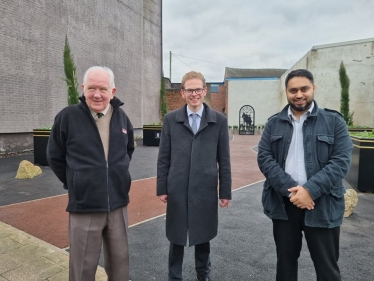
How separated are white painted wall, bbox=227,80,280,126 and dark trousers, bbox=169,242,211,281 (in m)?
27.3

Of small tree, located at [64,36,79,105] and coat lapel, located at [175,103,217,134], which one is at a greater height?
small tree, located at [64,36,79,105]

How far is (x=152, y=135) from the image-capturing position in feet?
53.7

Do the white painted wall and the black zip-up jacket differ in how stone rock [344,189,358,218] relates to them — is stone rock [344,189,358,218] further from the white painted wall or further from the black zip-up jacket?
the white painted wall

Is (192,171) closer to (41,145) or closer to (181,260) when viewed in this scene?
(181,260)

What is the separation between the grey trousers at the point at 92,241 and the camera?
2.08m

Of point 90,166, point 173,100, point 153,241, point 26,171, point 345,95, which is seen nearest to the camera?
point 90,166

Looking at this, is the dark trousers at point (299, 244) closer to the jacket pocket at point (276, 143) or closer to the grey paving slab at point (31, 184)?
the jacket pocket at point (276, 143)

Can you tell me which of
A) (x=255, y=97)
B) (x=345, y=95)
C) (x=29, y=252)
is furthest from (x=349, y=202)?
(x=255, y=97)

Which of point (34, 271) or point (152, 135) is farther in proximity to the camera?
point (152, 135)

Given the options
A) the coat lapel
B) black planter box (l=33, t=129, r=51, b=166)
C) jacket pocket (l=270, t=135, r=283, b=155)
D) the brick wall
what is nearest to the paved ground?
jacket pocket (l=270, t=135, r=283, b=155)

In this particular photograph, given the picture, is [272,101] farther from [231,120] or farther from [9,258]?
[9,258]

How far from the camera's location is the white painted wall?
95.6ft

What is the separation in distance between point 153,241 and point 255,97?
27.5 m

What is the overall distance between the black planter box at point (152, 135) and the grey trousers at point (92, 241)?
13942 millimetres
